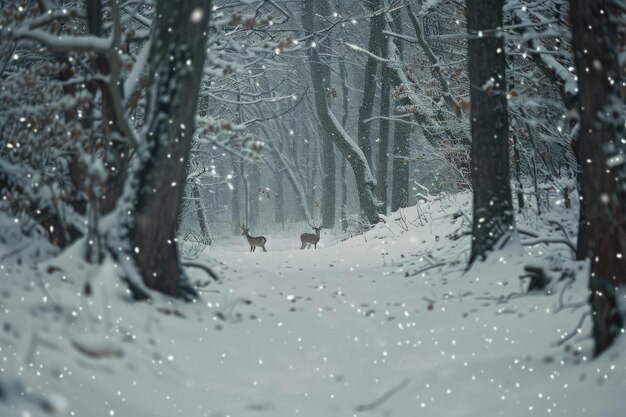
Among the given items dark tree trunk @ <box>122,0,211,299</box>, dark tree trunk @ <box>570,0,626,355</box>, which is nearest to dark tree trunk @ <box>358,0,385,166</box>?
dark tree trunk @ <box>122,0,211,299</box>

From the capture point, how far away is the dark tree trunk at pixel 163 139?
251 inches

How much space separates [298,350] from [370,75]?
16.1 metres

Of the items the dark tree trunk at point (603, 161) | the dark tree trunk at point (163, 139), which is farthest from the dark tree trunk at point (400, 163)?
the dark tree trunk at point (603, 161)

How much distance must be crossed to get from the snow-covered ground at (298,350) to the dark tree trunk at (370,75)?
41.8 ft

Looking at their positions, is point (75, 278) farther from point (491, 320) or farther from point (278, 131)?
point (278, 131)

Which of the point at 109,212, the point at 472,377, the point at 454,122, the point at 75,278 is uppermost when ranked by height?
the point at 454,122

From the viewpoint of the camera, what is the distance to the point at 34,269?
5.82m

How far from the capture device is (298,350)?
588cm

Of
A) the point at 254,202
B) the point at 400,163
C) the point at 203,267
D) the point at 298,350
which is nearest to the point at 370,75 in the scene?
the point at 400,163

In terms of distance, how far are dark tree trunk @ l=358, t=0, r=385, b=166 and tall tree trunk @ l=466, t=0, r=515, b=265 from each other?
10412mm

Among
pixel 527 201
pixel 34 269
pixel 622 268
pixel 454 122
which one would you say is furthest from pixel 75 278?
pixel 454 122

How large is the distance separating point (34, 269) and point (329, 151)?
2482cm

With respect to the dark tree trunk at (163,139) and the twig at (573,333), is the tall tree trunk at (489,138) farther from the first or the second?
the dark tree trunk at (163,139)

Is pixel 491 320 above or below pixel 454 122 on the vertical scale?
below
